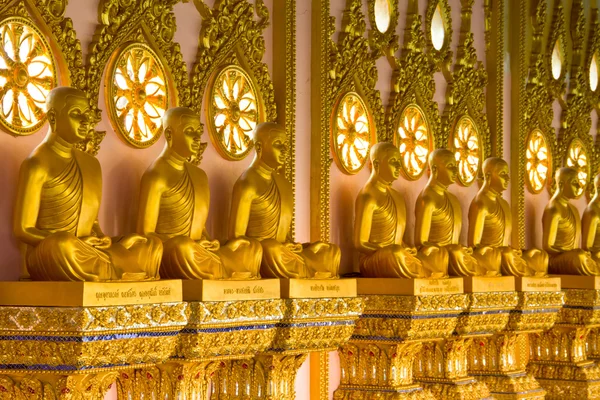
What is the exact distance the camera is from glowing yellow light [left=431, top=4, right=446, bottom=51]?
971cm

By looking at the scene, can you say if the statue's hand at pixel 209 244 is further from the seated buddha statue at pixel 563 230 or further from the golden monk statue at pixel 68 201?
the seated buddha statue at pixel 563 230

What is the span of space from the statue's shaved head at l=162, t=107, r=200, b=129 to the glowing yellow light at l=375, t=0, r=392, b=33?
285cm

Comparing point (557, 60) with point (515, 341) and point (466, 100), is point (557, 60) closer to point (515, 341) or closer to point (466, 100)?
point (466, 100)

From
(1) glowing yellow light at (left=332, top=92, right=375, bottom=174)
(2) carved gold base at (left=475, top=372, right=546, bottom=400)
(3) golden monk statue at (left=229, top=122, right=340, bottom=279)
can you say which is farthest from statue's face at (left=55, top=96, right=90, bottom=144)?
(2) carved gold base at (left=475, top=372, right=546, bottom=400)

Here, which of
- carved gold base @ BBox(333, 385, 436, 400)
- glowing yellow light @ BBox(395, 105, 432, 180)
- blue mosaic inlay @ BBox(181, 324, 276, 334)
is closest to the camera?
blue mosaic inlay @ BBox(181, 324, 276, 334)

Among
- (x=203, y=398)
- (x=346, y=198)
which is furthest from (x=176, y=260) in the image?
(x=346, y=198)

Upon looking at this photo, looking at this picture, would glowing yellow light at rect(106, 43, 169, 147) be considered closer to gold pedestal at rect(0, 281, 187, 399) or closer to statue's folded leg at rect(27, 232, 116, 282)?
statue's folded leg at rect(27, 232, 116, 282)

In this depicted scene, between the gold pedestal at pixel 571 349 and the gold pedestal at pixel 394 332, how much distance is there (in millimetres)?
2063

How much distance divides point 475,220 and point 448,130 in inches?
33.1

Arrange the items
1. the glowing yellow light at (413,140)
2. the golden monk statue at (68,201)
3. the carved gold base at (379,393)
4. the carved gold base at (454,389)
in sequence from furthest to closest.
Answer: the glowing yellow light at (413,140) → the carved gold base at (454,389) → the carved gold base at (379,393) → the golden monk statue at (68,201)

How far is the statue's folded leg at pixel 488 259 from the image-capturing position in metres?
8.68

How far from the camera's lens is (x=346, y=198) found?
8555 mm

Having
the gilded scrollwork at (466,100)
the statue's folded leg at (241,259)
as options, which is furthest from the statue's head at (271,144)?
the gilded scrollwork at (466,100)

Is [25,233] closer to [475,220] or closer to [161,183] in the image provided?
[161,183]
